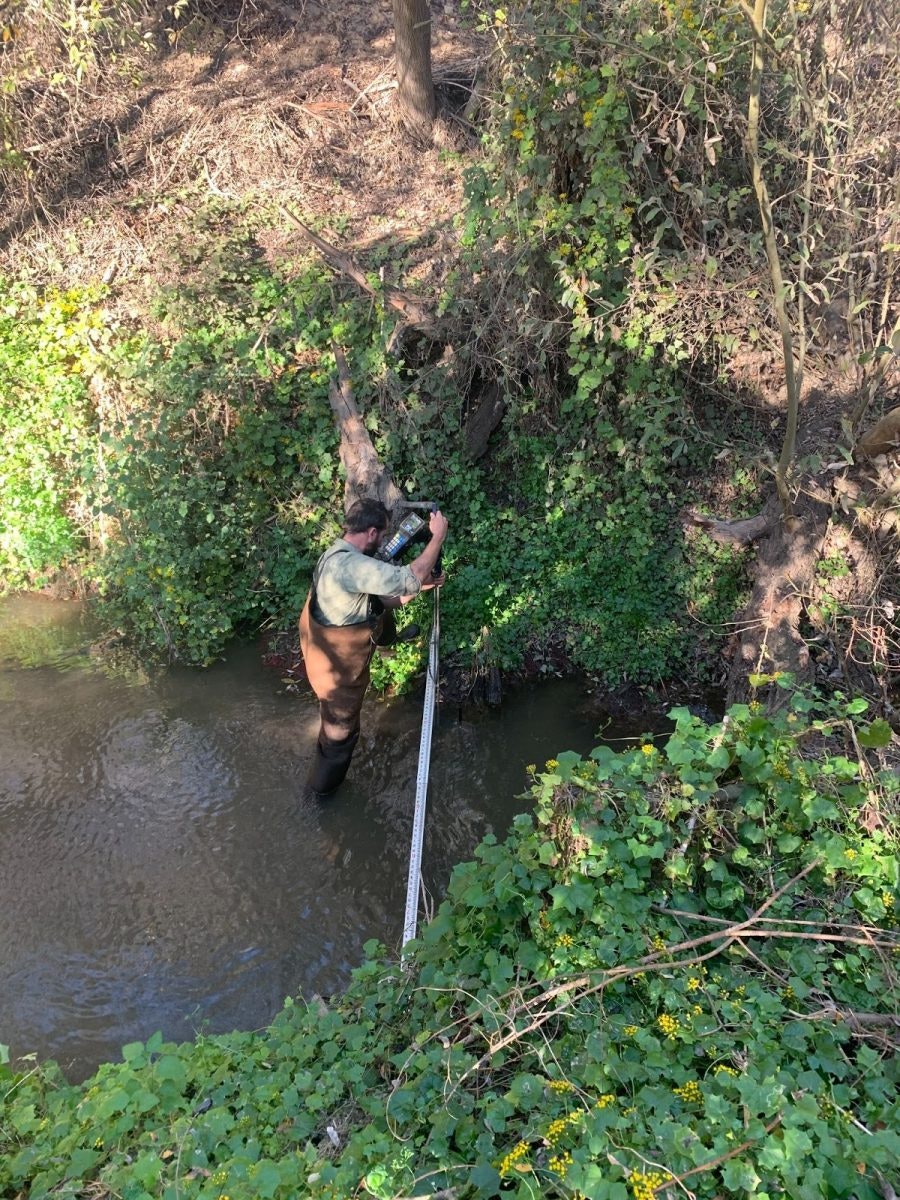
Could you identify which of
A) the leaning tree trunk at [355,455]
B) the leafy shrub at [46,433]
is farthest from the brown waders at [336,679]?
the leafy shrub at [46,433]

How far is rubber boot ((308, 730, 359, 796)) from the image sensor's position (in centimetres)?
502

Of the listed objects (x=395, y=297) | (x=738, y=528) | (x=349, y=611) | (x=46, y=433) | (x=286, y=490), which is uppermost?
(x=395, y=297)

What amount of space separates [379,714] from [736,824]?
141 inches

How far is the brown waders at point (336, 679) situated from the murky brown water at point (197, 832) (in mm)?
310

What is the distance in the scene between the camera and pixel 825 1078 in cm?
212

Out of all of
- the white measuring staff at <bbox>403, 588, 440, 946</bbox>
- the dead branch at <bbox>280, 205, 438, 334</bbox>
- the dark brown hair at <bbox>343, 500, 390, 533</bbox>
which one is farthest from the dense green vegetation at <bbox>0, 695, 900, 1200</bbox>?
the dead branch at <bbox>280, 205, 438, 334</bbox>

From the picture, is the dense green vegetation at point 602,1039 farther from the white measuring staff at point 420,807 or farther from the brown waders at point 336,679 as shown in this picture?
the brown waders at point 336,679

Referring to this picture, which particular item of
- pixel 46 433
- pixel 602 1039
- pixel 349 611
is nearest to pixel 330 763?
pixel 349 611

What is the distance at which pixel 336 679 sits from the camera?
15.9ft

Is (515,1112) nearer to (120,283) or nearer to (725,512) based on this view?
(725,512)

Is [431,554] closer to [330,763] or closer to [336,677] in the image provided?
[336,677]

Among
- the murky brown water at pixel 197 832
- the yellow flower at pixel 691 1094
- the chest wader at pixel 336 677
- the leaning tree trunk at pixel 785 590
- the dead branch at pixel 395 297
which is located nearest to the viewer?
the yellow flower at pixel 691 1094

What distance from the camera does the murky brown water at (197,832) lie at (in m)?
3.95

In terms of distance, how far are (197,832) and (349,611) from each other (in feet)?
5.69
